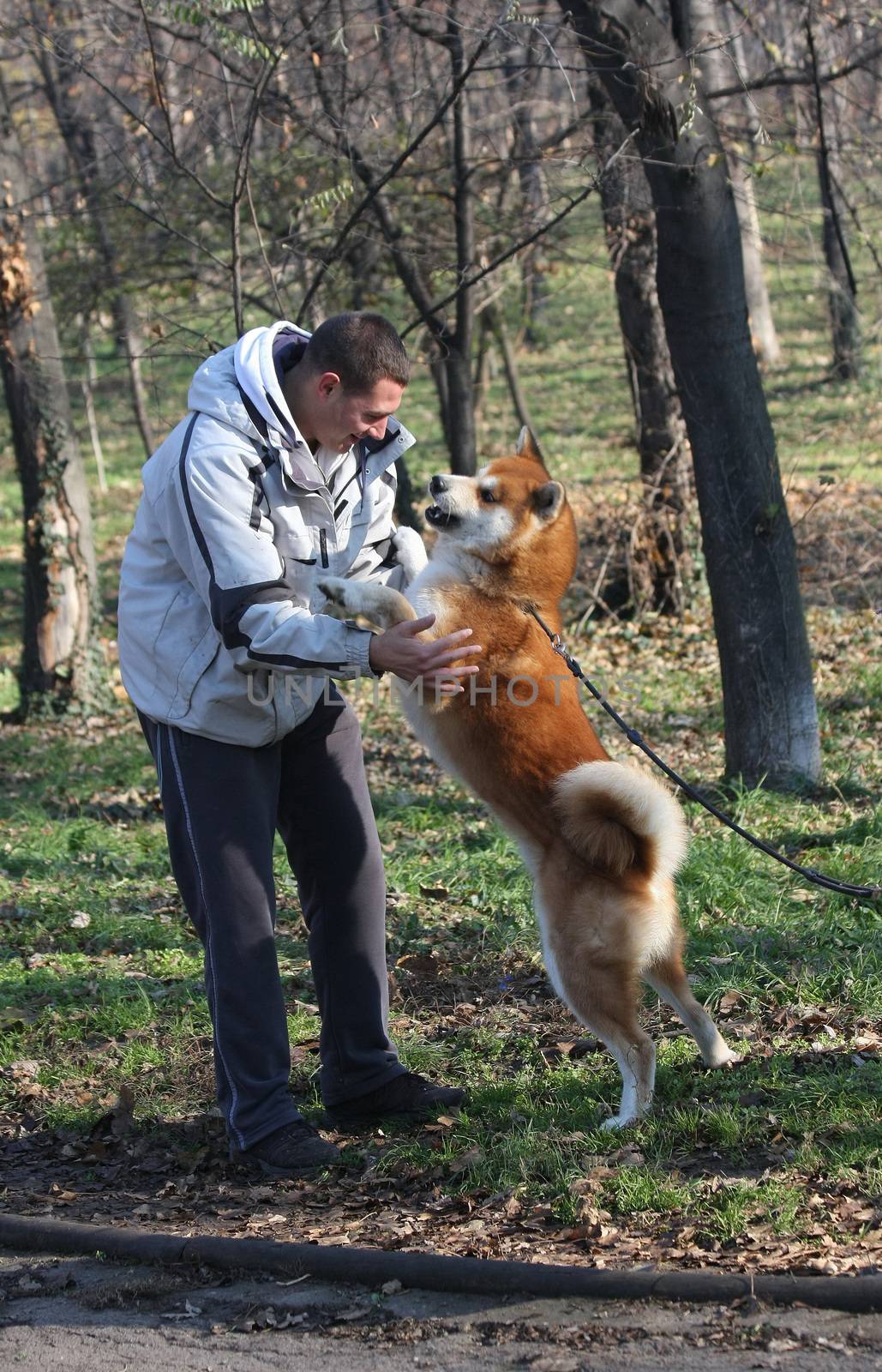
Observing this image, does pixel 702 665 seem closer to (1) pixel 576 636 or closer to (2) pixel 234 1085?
(1) pixel 576 636

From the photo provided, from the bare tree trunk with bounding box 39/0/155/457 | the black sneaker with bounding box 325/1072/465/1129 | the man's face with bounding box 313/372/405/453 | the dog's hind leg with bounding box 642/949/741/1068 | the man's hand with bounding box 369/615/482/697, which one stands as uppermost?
the bare tree trunk with bounding box 39/0/155/457

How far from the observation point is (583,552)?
11.4 meters

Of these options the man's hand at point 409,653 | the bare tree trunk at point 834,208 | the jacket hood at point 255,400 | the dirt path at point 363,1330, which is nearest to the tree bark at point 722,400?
the bare tree trunk at point 834,208

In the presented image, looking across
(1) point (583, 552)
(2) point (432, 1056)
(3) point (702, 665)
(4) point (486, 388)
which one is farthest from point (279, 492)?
(4) point (486, 388)

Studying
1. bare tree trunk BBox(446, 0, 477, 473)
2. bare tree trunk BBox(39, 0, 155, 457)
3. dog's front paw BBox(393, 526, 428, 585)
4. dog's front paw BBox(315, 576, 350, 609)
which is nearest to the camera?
dog's front paw BBox(315, 576, 350, 609)

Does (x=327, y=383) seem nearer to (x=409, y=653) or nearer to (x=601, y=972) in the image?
(x=409, y=653)

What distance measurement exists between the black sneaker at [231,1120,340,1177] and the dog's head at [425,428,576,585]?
1860 mm

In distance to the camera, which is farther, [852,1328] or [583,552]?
[583,552]

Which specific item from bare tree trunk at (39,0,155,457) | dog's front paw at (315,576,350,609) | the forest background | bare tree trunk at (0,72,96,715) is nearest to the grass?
the forest background

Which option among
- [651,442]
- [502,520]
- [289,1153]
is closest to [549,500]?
[502,520]

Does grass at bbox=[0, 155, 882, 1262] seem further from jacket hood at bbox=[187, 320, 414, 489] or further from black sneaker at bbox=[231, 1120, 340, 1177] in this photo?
jacket hood at bbox=[187, 320, 414, 489]

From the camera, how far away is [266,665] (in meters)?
3.31

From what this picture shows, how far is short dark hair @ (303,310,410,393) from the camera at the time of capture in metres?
3.47

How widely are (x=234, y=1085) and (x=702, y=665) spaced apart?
612 cm
